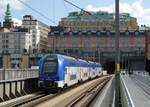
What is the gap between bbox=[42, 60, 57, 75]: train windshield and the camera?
25.4 m

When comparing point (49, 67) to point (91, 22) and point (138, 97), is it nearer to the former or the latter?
point (138, 97)

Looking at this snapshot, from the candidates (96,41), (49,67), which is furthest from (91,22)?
(49,67)

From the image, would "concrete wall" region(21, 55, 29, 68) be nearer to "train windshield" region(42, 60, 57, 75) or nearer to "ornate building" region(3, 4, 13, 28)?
"ornate building" region(3, 4, 13, 28)

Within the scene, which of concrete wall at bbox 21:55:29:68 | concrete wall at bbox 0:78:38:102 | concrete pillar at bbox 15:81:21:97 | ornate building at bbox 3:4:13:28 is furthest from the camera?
ornate building at bbox 3:4:13:28

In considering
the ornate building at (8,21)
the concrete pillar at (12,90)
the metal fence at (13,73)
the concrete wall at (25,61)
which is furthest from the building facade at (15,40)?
the concrete pillar at (12,90)

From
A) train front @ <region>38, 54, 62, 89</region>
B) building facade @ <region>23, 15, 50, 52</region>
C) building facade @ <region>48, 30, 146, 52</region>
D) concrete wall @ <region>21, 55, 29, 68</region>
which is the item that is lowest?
train front @ <region>38, 54, 62, 89</region>

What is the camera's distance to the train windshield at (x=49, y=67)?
25.4 metres

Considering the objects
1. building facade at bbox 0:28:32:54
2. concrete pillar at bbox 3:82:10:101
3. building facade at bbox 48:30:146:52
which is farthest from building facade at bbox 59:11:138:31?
concrete pillar at bbox 3:82:10:101

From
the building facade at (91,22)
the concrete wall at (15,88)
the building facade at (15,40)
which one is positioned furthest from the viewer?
the building facade at (91,22)

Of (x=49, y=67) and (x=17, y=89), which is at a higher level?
(x=49, y=67)

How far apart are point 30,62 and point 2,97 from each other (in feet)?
302

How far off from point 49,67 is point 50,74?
669 millimetres

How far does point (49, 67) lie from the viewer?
→ 2561 centimetres

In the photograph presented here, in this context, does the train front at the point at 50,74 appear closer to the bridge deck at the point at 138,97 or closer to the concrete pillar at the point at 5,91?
the concrete pillar at the point at 5,91
